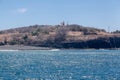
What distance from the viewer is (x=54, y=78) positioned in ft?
220

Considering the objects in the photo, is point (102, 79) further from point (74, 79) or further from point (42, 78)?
point (42, 78)

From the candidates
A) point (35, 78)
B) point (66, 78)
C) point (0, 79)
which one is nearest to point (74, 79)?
point (66, 78)

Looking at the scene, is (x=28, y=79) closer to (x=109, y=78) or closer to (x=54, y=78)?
(x=54, y=78)

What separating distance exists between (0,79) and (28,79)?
14.3 feet

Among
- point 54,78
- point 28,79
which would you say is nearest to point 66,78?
point 54,78

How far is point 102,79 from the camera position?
216 ft

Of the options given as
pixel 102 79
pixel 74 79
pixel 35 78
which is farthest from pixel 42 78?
pixel 102 79

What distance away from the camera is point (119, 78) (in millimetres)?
66625

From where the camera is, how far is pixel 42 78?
67125mm

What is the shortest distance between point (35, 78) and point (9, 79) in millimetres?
4450

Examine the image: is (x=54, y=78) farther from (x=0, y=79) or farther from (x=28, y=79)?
(x=0, y=79)

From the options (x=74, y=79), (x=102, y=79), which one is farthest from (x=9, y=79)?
(x=102, y=79)

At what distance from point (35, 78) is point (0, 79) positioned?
580 cm

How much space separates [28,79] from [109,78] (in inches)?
511
